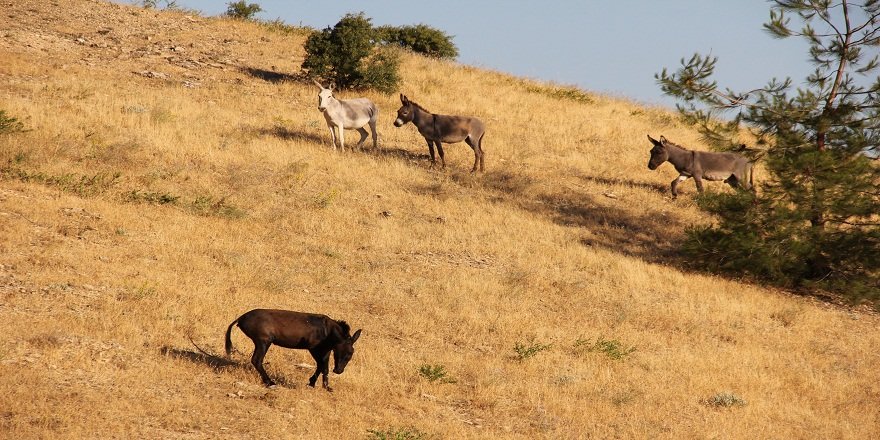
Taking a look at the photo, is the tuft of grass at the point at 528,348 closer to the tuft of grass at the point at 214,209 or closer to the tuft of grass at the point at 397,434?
the tuft of grass at the point at 397,434

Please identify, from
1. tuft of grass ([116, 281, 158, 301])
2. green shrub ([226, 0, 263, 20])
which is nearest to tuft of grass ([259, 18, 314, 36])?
green shrub ([226, 0, 263, 20])

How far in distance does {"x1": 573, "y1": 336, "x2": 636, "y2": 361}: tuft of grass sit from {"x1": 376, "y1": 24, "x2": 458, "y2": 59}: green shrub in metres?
32.5

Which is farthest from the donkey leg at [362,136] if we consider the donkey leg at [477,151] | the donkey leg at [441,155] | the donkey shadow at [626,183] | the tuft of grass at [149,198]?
the tuft of grass at [149,198]

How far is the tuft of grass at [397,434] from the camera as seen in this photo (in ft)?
32.0

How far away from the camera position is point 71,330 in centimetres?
1176

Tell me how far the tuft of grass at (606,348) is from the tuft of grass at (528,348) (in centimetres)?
49

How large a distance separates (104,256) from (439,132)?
42.1ft

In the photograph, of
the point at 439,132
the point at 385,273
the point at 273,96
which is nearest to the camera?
the point at 385,273

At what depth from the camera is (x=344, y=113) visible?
2672cm

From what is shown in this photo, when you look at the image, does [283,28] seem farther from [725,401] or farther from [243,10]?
[725,401]

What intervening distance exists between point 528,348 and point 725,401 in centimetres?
299

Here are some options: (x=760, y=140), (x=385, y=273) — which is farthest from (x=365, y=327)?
(x=760, y=140)

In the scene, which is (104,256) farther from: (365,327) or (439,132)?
(439,132)

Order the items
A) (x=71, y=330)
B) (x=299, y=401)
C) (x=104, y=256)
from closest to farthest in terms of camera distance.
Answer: (x=299, y=401) → (x=71, y=330) → (x=104, y=256)
